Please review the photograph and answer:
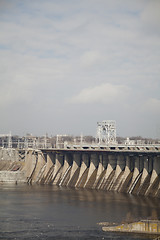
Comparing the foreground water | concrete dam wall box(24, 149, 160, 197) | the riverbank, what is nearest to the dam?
concrete dam wall box(24, 149, 160, 197)

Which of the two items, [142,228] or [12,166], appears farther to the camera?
[12,166]

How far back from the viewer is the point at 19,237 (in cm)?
5262

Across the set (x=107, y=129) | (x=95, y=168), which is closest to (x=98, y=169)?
(x=95, y=168)

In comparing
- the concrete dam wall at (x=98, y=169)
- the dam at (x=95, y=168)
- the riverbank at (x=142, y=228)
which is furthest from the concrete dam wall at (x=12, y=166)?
the riverbank at (x=142, y=228)

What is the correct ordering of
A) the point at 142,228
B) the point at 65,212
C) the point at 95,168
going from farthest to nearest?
the point at 95,168 < the point at 65,212 < the point at 142,228

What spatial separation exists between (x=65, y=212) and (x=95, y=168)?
4103cm

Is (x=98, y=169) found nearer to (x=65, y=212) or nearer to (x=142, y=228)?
(x=65, y=212)


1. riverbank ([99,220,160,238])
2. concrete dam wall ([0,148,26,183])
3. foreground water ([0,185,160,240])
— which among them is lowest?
foreground water ([0,185,160,240])

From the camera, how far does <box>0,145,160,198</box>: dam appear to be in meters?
91.3

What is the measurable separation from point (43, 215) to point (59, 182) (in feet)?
163

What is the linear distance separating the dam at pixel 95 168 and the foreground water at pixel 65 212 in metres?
4.82

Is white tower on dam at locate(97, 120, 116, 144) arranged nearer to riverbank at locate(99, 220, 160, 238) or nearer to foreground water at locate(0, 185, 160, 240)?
foreground water at locate(0, 185, 160, 240)

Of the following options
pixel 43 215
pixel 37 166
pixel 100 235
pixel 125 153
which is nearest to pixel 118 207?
pixel 43 215

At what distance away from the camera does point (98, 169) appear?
107 metres
